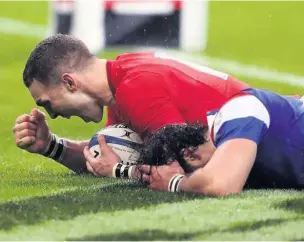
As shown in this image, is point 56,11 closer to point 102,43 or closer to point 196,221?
point 102,43

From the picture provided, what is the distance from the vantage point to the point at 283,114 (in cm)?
580

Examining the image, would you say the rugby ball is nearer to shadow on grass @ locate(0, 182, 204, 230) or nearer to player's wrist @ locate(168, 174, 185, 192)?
shadow on grass @ locate(0, 182, 204, 230)

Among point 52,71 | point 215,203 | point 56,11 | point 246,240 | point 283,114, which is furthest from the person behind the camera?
point 56,11

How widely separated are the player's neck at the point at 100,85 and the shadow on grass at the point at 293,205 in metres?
1.19

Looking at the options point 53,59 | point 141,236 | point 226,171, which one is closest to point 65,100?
point 53,59

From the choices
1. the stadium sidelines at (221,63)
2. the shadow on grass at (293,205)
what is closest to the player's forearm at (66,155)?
the shadow on grass at (293,205)

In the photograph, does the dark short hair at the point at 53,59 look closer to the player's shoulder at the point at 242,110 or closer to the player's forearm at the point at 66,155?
the player's forearm at the point at 66,155

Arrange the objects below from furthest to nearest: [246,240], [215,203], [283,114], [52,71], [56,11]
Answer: [56,11] → [52,71] → [283,114] → [215,203] → [246,240]

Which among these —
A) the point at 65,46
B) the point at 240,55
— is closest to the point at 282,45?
the point at 240,55

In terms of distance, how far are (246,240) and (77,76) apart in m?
1.79

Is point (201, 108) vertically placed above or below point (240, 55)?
above

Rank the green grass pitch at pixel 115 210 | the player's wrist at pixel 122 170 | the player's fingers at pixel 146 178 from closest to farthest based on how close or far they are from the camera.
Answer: the green grass pitch at pixel 115 210, the player's fingers at pixel 146 178, the player's wrist at pixel 122 170

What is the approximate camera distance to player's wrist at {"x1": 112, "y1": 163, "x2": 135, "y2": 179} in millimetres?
6176

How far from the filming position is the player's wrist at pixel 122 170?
6.18 metres
